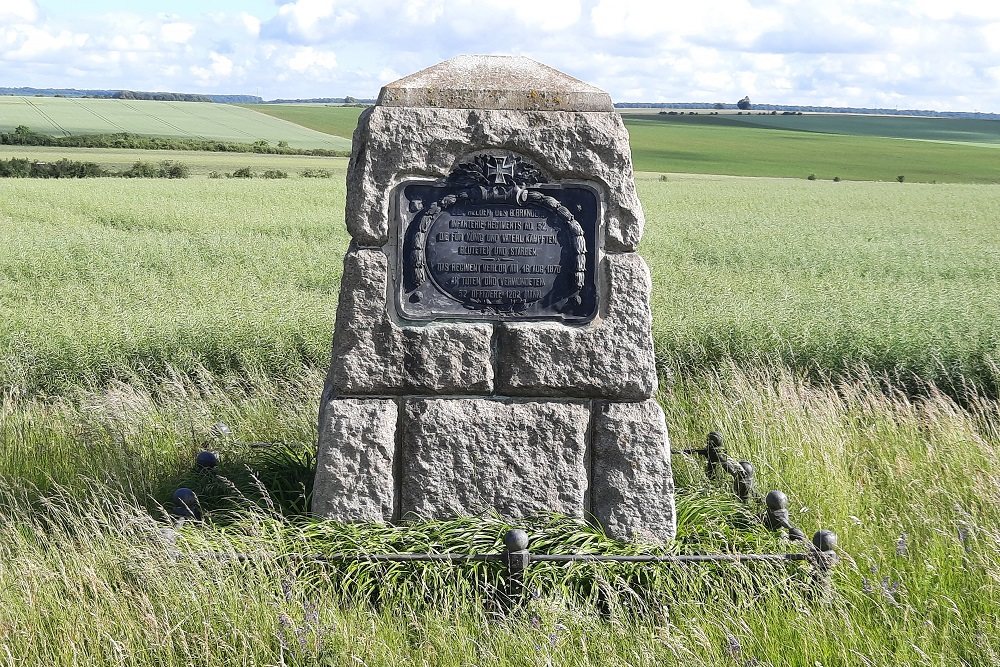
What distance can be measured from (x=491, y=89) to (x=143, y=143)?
48.0m

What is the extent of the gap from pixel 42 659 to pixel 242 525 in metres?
1.00

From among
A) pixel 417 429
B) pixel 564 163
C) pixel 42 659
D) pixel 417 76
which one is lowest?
pixel 42 659

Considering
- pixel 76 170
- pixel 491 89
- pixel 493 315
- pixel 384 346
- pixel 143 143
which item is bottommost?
pixel 76 170

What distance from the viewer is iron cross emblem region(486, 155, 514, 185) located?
4016 mm

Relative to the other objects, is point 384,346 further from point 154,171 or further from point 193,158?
point 193,158

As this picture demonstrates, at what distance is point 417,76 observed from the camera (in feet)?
13.2

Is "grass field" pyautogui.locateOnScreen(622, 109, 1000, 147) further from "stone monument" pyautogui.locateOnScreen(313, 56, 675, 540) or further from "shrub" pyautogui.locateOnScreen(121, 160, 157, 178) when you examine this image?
"stone monument" pyautogui.locateOnScreen(313, 56, 675, 540)

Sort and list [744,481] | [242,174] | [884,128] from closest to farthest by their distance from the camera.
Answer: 1. [744,481]
2. [242,174]
3. [884,128]

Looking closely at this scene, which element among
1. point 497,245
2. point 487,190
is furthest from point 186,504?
point 487,190

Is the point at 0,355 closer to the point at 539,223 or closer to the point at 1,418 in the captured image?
the point at 1,418

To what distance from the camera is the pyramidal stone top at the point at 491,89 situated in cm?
395

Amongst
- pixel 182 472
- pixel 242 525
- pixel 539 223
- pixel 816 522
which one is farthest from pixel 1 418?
pixel 816 522

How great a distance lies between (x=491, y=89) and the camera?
3971 mm

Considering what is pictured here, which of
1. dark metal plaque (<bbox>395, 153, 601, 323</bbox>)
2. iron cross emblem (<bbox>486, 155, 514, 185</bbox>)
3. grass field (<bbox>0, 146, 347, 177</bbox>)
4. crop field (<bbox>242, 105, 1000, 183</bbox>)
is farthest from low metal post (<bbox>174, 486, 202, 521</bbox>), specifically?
crop field (<bbox>242, 105, 1000, 183</bbox>)
